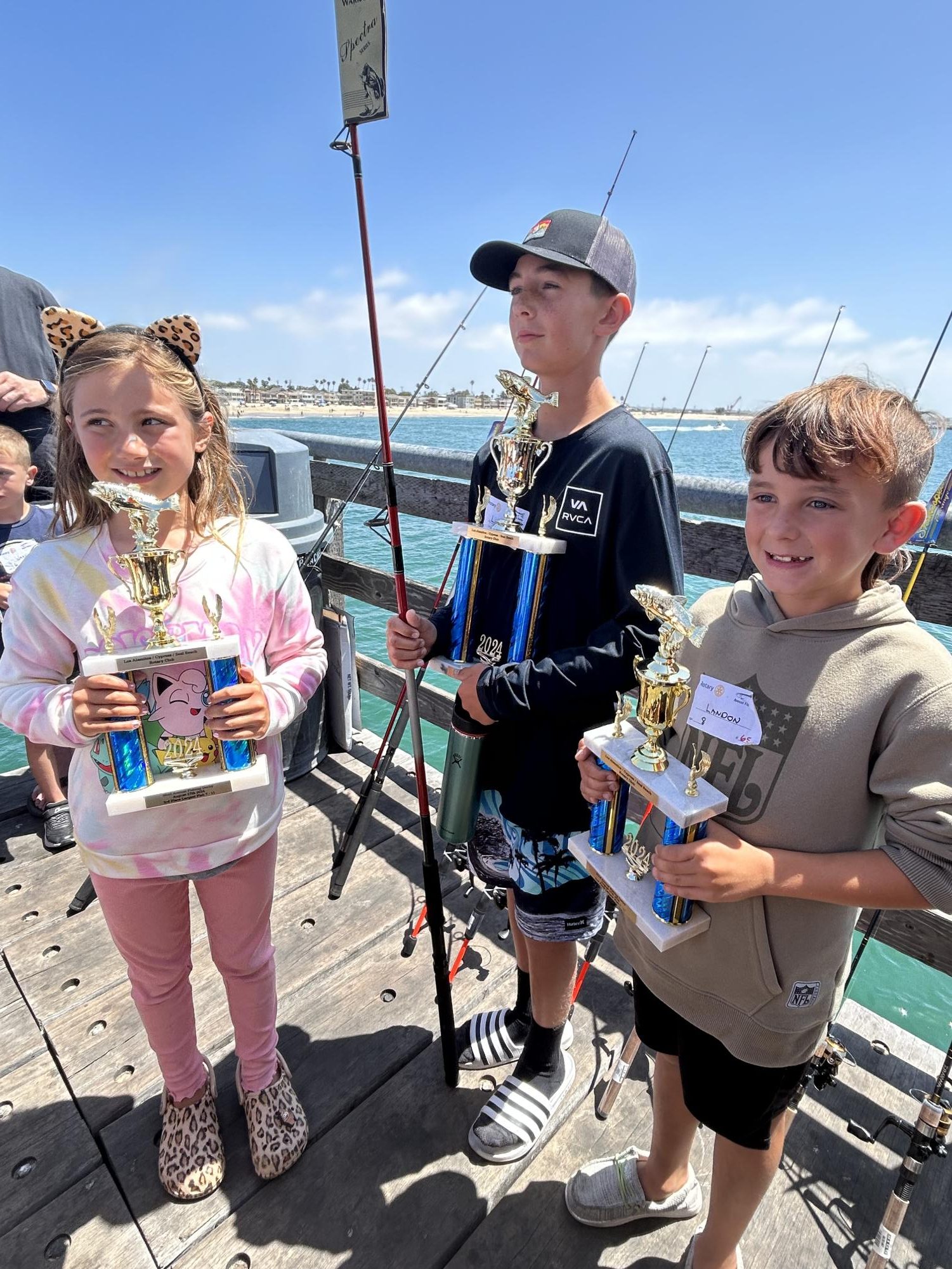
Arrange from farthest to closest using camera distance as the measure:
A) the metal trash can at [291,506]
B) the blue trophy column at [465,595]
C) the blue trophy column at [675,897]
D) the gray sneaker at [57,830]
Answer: the metal trash can at [291,506] < the gray sneaker at [57,830] < the blue trophy column at [465,595] < the blue trophy column at [675,897]

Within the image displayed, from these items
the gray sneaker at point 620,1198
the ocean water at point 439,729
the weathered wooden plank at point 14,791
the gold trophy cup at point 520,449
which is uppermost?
the gold trophy cup at point 520,449

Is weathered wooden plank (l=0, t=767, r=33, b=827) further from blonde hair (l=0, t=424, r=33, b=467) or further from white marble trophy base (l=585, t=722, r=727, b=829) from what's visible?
white marble trophy base (l=585, t=722, r=727, b=829)

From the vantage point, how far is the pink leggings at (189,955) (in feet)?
5.08

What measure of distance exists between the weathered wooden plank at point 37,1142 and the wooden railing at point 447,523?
172cm

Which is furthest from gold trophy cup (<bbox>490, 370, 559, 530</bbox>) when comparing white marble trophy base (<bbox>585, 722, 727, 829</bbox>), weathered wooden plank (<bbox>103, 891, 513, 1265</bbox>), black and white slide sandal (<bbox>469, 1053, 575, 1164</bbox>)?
weathered wooden plank (<bbox>103, 891, 513, 1265</bbox>)

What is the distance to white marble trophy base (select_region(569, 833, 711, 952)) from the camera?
3.81ft

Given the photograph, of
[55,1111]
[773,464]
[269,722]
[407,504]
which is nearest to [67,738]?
[269,722]

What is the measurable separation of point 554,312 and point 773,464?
63cm

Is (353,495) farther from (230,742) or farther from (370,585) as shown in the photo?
(230,742)

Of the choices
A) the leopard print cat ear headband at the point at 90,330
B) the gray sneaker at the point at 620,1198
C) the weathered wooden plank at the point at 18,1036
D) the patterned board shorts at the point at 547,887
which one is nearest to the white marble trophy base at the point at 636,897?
the patterned board shorts at the point at 547,887

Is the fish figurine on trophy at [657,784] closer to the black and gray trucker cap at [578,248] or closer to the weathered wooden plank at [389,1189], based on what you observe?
the black and gray trucker cap at [578,248]

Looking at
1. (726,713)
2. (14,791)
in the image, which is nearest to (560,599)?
(726,713)

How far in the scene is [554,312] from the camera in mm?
1456

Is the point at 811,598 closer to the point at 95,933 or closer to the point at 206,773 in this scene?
the point at 206,773
